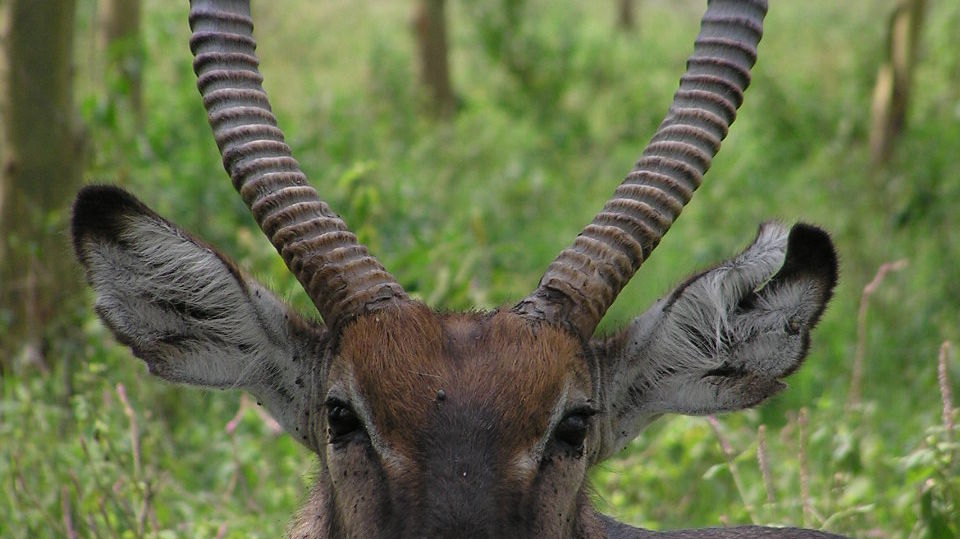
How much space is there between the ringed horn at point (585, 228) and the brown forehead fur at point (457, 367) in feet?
0.36

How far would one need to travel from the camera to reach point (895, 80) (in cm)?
1196

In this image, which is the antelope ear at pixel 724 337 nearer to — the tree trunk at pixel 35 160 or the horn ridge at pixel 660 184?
the horn ridge at pixel 660 184

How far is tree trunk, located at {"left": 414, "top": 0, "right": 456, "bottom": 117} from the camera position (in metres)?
16.0

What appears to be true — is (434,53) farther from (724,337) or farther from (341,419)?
(341,419)

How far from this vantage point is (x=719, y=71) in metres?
4.17

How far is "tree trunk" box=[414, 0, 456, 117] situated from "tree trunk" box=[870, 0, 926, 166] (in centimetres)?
575

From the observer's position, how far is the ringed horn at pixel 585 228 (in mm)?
3912

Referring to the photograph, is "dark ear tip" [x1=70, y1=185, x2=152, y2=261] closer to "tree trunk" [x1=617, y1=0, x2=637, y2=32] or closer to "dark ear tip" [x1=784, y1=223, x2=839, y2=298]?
"dark ear tip" [x1=784, y1=223, x2=839, y2=298]

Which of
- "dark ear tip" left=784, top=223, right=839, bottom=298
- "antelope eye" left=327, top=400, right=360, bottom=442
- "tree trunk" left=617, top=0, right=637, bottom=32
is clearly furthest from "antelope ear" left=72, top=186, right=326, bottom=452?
"tree trunk" left=617, top=0, right=637, bottom=32

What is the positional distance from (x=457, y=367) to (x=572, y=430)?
1.35ft

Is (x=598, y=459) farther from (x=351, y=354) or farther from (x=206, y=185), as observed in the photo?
(x=206, y=185)

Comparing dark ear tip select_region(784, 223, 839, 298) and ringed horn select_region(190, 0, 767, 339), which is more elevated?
ringed horn select_region(190, 0, 767, 339)

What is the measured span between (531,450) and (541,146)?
428 inches

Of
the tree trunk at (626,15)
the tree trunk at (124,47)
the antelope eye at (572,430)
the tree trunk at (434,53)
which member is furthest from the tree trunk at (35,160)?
the tree trunk at (626,15)
